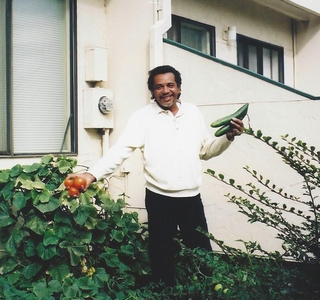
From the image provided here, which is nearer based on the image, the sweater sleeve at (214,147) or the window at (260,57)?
the sweater sleeve at (214,147)

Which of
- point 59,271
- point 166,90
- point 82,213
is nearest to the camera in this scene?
point 166,90

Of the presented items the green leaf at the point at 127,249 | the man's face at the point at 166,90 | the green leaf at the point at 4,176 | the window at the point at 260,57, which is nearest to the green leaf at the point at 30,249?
the green leaf at the point at 4,176

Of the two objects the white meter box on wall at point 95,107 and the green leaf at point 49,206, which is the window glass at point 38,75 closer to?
the white meter box on wall at point 95,107

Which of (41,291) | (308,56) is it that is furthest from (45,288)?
(308,56)

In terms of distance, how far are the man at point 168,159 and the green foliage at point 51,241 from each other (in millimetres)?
480

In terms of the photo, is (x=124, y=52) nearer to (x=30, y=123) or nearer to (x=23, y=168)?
(x=30, y=123)

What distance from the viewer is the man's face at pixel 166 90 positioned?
4398 mm

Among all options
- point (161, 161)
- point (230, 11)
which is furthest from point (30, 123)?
point (230, 11)

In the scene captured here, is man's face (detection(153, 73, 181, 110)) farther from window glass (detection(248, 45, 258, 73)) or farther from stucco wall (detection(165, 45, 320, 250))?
window glass (detection(248, 45, 258, 73))

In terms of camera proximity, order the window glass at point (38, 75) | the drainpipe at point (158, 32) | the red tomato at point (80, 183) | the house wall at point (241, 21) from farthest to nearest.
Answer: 1. the house wall at point (241, 21)
2. the drainpipe at point (158, 32)
3. the window glass at point (38, 75)
4. the red tomato at point (80, 183)

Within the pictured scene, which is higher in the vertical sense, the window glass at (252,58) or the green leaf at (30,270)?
the window glass at (252,58)

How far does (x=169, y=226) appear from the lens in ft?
14.5

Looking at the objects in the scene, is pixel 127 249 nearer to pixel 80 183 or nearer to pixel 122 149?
pixel 122 149

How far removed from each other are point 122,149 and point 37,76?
155cm
